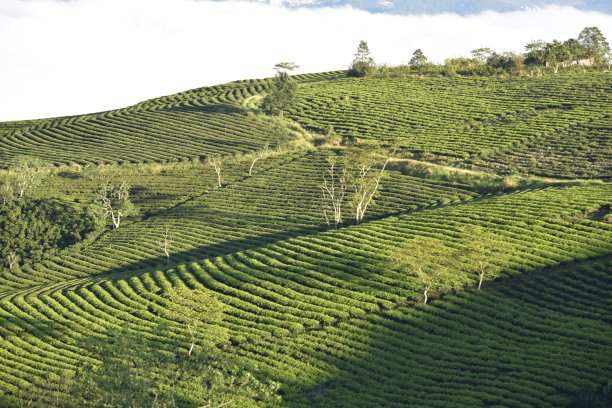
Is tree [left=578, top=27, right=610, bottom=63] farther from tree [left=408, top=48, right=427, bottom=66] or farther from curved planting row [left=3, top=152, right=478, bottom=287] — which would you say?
curved planting row [left=3, top=152, right=478, bottom=287]

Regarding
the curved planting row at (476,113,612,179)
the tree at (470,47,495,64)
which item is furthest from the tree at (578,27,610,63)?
the curved planting row at (476,113,612,179)

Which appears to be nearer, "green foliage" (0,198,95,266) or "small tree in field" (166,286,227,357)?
"small tree in field" (166,286,227,357)

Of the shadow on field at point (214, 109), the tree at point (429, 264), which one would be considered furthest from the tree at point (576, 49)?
the tree at point (429, 264)

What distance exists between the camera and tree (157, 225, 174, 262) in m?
80.5

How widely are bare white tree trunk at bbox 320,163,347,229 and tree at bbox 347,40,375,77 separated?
185ft

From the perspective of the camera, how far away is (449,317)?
57.0m

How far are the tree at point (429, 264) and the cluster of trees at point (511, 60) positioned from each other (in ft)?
266

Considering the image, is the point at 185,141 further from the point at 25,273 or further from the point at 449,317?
the point at 449,317

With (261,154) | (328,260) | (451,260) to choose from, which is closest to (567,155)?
(451,260)

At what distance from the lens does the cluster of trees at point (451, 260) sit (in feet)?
201

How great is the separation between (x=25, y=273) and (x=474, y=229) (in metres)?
47.1

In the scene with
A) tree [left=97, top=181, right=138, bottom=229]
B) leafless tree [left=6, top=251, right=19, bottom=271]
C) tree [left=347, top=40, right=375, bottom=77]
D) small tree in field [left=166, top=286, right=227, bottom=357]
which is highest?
tree [left=347, top=40, right=375, bottom=77]

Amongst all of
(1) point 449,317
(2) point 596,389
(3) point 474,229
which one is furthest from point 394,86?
(2) point 596,389

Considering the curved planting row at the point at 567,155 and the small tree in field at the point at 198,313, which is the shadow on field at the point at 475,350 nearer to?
the small tree in field at the point at 198,313
